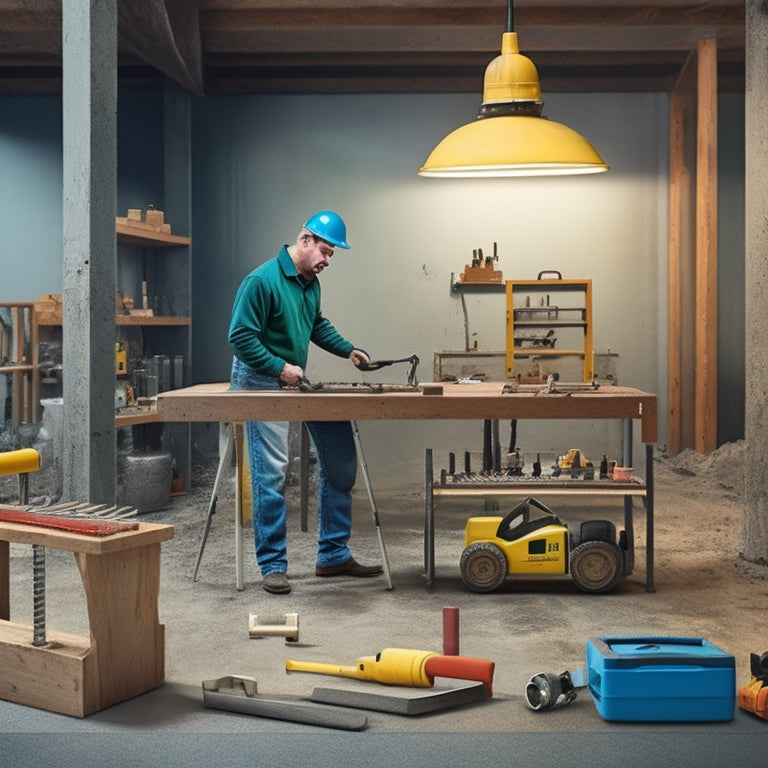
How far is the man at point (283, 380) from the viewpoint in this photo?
16.4ft

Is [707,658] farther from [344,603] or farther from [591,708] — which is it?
[344,603]

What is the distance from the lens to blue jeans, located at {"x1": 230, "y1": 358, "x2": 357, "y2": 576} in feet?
16.5

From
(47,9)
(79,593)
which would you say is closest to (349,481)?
(79,593)

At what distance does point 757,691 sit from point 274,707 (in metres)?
1.48

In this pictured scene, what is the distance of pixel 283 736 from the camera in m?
3.21

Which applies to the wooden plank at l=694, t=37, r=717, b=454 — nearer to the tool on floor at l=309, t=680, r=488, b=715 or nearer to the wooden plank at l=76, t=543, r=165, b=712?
the tool on floor at l=309, t=680, r=488, b=715

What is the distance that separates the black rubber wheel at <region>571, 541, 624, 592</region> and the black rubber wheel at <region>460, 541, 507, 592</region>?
33cm

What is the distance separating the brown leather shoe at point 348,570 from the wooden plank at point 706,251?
421 cm

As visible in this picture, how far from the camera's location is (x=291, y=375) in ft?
16.3

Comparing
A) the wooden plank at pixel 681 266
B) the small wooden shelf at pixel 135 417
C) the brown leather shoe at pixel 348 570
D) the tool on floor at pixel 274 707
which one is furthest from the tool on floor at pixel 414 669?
the wooden plank at pixel 681 266

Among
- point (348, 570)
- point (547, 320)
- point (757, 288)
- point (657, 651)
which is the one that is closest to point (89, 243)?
point (348, 570)

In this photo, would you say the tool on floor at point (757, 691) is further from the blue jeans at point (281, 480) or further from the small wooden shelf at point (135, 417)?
the small wooden shelf at point (135, 417)

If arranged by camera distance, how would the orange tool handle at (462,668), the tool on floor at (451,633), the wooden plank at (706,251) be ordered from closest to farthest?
the orange tool handle at (462,668) < the tool on floor at (451,633) < the wooden plank at (706,251)

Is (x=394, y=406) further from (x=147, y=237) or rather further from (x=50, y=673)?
(x=147, y=237)
